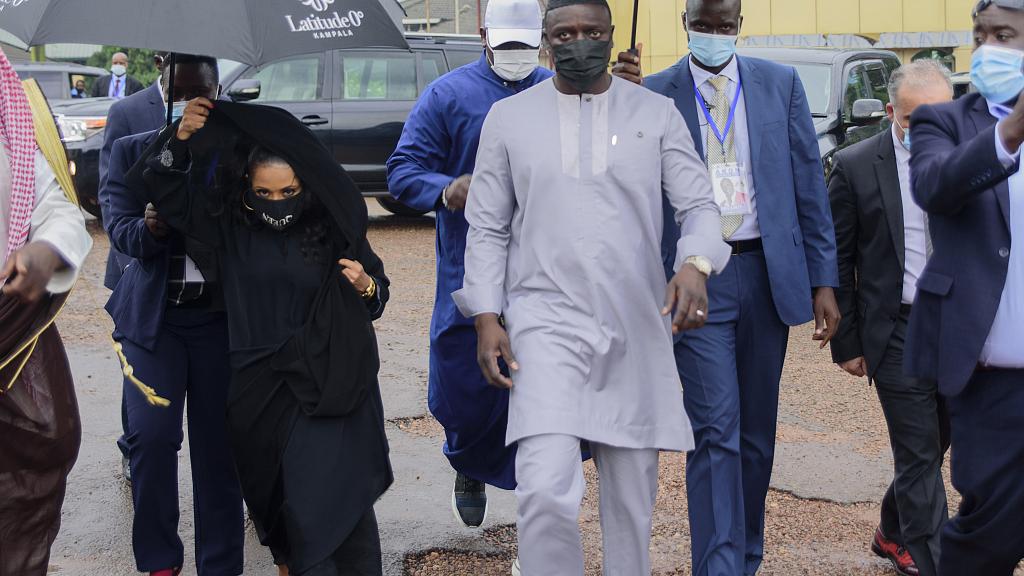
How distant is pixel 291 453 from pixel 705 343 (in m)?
1.50

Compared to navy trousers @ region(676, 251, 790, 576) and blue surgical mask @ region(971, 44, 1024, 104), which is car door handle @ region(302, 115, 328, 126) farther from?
A: blue surgical mask @ region(971, 44, 1024, 104)

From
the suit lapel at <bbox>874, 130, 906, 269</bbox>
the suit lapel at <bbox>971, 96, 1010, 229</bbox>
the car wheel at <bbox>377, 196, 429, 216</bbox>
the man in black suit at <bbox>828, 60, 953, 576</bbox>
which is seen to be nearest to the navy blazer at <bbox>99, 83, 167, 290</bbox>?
the man in black suit at <bbox>828, 60, 953, 576</bbox>

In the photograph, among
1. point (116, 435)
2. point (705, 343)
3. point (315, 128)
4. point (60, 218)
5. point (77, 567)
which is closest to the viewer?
point (60, 218)

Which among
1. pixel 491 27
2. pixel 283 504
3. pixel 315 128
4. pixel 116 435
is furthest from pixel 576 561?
pixel 315 128

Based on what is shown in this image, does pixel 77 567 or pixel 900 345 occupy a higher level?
pixel 900 345

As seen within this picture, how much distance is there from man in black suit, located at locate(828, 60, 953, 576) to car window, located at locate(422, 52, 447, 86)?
10856mm

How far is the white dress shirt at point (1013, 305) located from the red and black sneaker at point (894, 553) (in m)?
1.53

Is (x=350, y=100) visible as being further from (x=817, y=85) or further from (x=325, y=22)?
(x=325, y=22)

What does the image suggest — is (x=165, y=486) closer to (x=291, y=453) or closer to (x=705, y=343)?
(x=291, y=453)

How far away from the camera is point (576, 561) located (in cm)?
411

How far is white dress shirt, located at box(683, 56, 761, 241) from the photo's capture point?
497 centimetres

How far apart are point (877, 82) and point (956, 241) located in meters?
9.43

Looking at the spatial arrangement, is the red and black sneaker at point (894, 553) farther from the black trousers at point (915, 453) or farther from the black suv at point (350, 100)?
the black suv at point (350, 100)

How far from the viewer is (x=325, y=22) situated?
453cm
